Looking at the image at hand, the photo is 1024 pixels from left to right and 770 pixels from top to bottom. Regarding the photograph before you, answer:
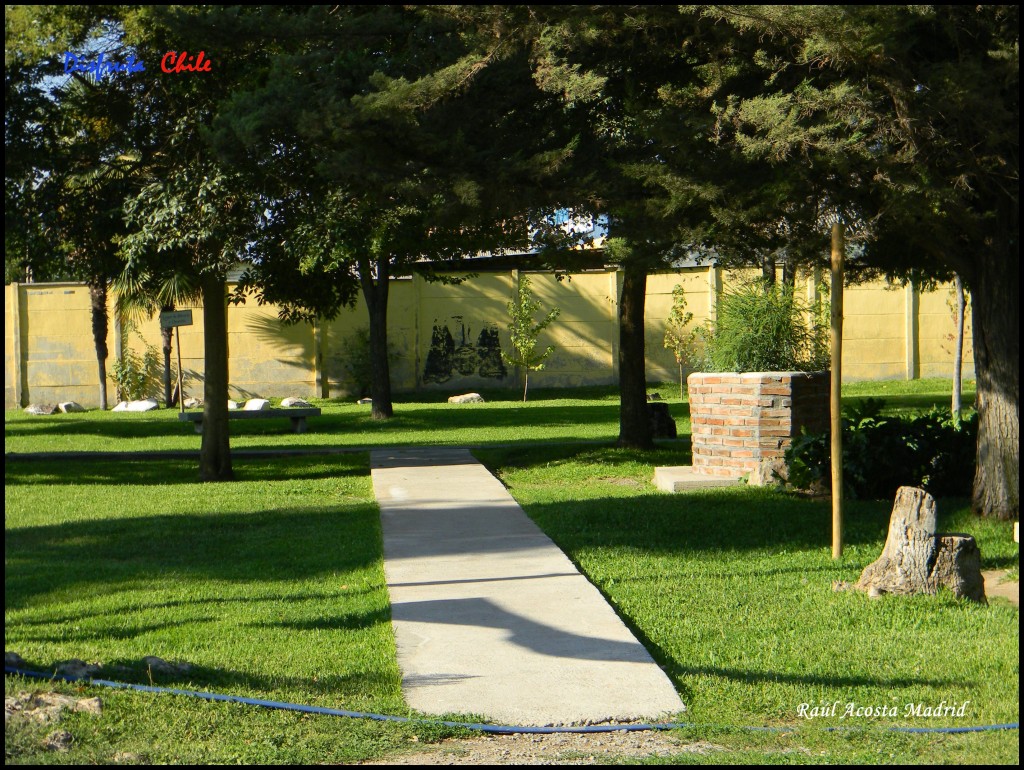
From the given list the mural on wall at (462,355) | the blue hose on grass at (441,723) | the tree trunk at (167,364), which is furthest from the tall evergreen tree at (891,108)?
the tree trunk at (167,364)

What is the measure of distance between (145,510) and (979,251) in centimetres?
757

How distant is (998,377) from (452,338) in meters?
17.0

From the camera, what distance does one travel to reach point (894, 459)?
9.72m

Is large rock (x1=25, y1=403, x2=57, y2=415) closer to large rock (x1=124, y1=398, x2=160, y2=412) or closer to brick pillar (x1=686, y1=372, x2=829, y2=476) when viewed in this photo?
large rock (x1=124, y1=398, x2=160, y2=412)

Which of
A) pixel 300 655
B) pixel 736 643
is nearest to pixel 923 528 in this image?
pixel 736 643

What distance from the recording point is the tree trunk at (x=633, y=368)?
44.2 feet

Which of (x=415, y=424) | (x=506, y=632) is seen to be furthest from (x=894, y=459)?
(x=415, y=424)

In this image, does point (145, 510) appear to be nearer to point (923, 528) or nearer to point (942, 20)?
point (923, 528)

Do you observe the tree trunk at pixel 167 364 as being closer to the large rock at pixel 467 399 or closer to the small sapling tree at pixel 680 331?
the large rock at pixel 467 399

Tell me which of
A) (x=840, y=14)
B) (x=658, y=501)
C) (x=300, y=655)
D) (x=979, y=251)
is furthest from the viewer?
(x=658, y=501)

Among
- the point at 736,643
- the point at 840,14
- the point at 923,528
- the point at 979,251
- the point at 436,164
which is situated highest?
the point at 840,14

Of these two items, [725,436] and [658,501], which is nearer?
[658,501]

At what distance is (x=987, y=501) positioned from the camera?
8430 millimetres

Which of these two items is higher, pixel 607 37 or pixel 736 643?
pixel 607 37
